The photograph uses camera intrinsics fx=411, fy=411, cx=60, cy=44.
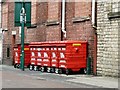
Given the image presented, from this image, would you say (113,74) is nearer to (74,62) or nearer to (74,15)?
(74,62)

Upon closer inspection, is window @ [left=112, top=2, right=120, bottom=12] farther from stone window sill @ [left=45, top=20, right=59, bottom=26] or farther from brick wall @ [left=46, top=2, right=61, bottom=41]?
stone window sill @ [left=45, top=20, right=59, bottom=26]

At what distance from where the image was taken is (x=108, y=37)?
23.3 meters

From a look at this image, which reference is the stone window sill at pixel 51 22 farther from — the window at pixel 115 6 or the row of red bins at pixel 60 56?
the window at pixel 115 6

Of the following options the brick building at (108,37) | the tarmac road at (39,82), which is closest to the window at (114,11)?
the brick building at (108,37)

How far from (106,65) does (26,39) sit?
14572mm

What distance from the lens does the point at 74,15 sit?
92.5 feet

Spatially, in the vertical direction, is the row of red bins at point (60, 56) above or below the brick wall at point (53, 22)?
below

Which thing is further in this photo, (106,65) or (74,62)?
(74,62)

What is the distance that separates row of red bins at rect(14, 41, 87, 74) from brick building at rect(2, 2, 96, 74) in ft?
2.30

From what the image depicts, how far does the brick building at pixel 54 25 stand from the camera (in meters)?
25.8

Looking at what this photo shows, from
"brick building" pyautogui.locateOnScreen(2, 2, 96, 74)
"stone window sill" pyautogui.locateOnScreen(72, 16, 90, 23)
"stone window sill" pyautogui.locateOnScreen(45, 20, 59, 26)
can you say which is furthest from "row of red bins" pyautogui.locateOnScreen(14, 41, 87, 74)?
"stone window sill" pyautogui.locateOnScreen(45, 20, 59, 26)

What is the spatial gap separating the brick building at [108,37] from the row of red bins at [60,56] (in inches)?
→ 52.0

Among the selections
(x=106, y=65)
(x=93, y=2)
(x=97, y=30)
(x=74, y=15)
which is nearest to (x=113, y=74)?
(x=106, y=65)

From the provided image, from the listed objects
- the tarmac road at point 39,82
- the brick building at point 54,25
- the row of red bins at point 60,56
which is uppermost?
the brick building at point 54,25
